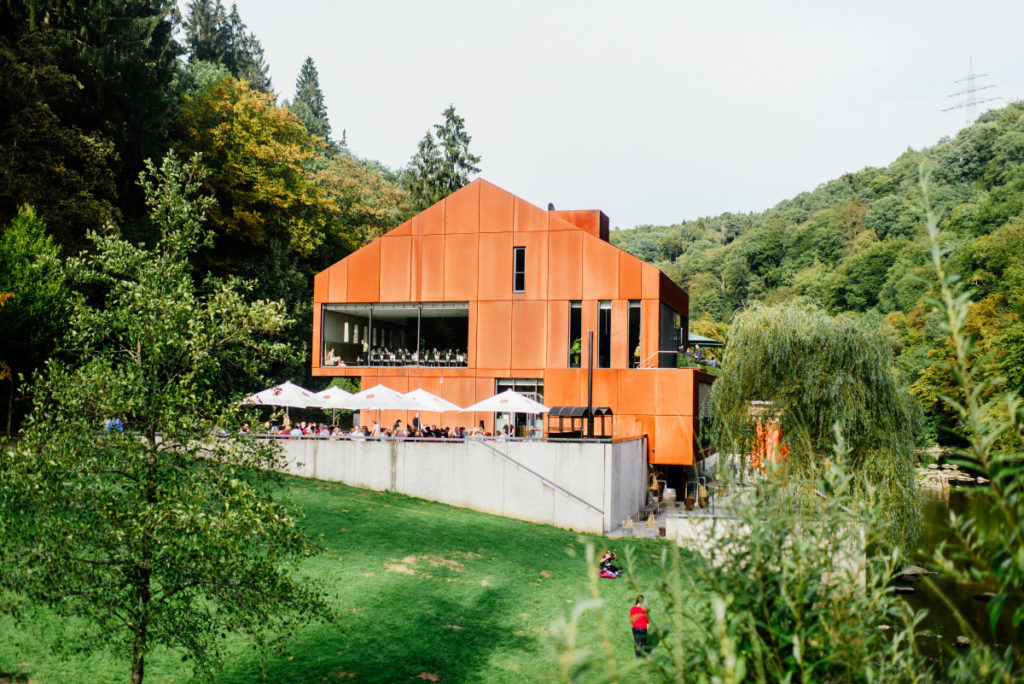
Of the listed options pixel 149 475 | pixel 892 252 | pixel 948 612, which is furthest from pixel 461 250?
pixel 892 252

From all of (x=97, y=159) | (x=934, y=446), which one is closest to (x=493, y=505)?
(x=97, y=159)

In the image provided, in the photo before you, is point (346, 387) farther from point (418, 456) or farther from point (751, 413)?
point (751, 413)

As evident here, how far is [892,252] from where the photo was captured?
8794 cm

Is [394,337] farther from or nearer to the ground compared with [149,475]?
farther from the ground

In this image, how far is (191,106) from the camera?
4500 centimetres

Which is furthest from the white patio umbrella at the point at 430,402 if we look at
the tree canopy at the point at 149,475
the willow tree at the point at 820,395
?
the tree canopy at the point at 149,475

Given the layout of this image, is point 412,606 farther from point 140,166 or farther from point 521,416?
point 140,166

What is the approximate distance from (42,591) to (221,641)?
599cm

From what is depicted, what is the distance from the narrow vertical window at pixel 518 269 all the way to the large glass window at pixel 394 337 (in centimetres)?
270

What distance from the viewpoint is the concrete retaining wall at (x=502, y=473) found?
27.6 meters

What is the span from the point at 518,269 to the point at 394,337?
8270 millimetres

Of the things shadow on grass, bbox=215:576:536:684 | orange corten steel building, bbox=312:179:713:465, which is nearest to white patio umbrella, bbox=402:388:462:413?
orange corten steel building, bbox=312:179:713:465

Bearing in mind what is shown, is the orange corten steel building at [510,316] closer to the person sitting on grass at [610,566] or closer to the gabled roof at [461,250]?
the gabled roof at [461,250]

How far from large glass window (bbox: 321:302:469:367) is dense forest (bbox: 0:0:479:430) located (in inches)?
185
